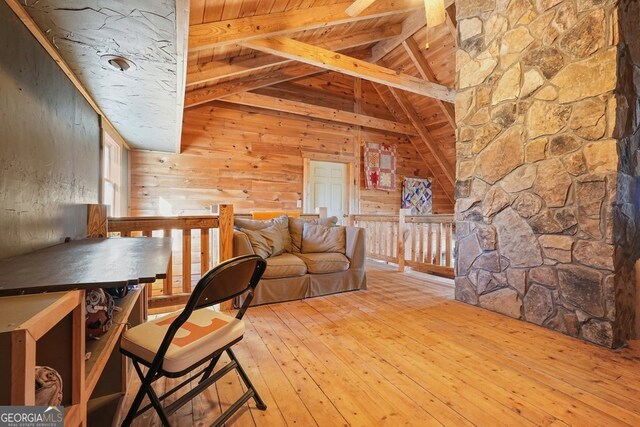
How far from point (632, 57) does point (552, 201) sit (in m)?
1.11

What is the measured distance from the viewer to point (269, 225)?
123 inches

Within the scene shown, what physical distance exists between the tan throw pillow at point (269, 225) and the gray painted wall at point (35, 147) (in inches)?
50.8

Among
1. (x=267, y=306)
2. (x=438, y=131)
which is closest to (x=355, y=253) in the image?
(x=267, y=306)

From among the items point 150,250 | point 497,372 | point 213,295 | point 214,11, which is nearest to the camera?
point 213,295

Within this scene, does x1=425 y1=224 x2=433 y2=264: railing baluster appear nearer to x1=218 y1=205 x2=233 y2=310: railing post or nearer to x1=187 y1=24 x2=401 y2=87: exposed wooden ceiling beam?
x1=218 y1=205 x2=233 y2=310: railing post

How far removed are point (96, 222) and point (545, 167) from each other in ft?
11.4

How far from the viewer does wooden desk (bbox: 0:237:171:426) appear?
53cm

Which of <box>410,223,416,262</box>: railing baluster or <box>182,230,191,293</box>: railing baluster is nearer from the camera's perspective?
<box>182,230,191,293</box>: railing baluster

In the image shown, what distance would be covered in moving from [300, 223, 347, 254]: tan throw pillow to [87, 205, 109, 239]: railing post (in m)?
1.83

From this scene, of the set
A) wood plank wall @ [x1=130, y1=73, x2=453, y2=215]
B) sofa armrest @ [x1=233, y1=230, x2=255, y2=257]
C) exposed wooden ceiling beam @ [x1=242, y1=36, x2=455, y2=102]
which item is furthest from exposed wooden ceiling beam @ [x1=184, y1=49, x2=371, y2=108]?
sofa armrest @ [x1=233, y1=230, x2=255, y2=257]

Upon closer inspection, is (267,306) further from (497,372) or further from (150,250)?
(497,372)

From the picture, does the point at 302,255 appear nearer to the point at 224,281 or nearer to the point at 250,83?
the point at 224,281

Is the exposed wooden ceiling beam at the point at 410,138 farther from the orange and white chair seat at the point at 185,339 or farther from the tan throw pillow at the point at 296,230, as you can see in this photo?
the orange and white chair seat at the point at 185,339

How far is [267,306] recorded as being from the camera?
9.04 feet
